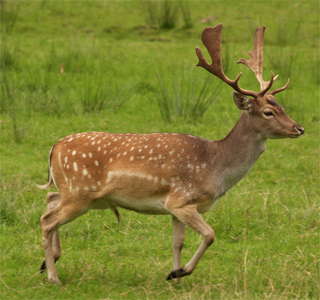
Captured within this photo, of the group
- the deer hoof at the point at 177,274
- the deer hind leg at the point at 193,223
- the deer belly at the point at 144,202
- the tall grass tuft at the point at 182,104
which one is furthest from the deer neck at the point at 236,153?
the tall grass tuft at the point at 182,104

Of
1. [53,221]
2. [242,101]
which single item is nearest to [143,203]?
[53,221]

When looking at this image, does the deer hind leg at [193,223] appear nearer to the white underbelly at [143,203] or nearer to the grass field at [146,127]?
the white underbelly at [143,203]

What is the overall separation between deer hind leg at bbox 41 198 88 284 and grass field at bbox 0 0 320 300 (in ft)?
0.41

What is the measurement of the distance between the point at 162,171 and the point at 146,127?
4.57 metres

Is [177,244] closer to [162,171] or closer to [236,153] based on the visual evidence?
[162,171]

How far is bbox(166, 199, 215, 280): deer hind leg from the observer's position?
6223 mm

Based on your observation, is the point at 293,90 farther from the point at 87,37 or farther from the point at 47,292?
the point at 47,292

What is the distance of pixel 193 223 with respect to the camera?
→ 6238mm

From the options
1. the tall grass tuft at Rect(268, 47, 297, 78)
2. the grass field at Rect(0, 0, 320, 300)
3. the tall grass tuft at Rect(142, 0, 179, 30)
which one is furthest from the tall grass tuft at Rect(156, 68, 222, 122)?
the tall grass tuft at Rect(142, 0, 179, 30)

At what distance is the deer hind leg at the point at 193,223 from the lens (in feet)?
20.4

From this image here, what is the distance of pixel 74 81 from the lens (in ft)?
41.3

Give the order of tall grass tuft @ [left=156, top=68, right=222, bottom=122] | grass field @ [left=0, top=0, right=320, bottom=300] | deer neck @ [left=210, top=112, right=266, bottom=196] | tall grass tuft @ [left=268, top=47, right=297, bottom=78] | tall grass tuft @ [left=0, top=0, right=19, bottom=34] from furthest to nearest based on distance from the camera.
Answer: tall grass tuft @ [left=0, top=0, right=19, bottom=34], tall grass tuft @ [left=268, top=47, right=297, bottom=78], tall grass tuft @ [left=156, top=68, right=222, bottom=122], grass field @ [left=0, top=0, right=320, bottom=300], deer neck @ [left=210, top=112, right=266, bottom=196]

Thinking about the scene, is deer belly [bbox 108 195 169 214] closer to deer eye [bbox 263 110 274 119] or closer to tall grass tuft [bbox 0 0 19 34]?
deer eye [bbox 263 110 274 119]

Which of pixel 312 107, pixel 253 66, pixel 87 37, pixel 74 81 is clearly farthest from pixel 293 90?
pixel 253 66
